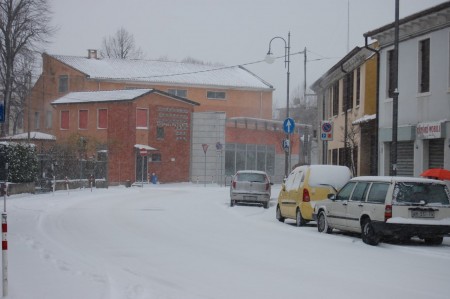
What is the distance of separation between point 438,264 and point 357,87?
21870mm

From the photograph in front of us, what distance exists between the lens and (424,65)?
2472 centimetres

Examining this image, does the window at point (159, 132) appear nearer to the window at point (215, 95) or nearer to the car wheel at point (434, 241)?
the window at point (215, 95)

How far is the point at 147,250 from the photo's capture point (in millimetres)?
14148

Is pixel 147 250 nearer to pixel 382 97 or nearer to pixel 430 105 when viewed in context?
pixel 430 105

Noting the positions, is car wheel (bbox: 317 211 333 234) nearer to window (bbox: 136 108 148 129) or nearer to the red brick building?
the red brick building

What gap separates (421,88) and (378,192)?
9717 millimetres

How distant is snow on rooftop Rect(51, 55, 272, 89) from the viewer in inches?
2852

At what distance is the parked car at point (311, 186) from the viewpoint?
20.7 m

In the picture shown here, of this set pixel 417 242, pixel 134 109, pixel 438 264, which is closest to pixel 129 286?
pixel 438 264

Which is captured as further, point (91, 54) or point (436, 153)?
point (91, 54)

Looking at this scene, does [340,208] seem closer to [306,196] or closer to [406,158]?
[306,196]

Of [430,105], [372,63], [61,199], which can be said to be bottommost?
[61,199]

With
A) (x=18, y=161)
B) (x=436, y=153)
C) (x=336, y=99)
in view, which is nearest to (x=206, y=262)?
(x=436, y=153)

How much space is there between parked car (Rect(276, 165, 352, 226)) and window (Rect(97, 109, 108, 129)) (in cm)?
3800
